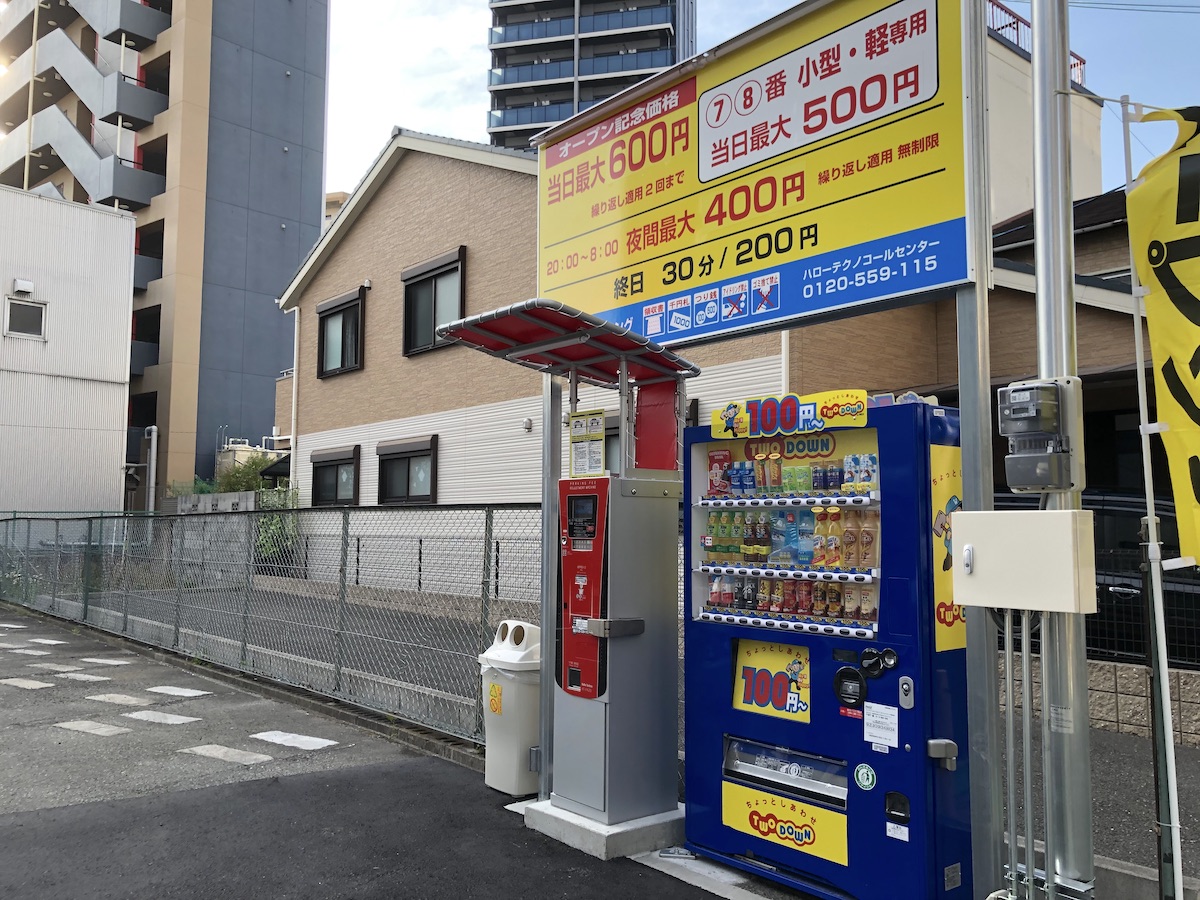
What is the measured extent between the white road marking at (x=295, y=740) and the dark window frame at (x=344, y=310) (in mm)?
11548

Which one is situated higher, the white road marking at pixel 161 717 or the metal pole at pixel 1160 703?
the metal pole at pixel 1160 703

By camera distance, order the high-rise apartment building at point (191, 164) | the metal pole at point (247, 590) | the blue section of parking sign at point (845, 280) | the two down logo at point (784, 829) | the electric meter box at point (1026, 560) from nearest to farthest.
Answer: the electric meter box at point (1026, 560) → the blue section of parking sign at point (845, 280) → the two down logo at point (784, 829) → the metal pole at point (247, 590) → the high-rise apartment building at point (191, 164)

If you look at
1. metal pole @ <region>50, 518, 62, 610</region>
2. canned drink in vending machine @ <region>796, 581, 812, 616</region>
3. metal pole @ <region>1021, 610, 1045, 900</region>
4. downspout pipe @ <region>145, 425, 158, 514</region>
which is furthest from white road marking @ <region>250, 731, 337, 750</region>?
downspout pipe @ <region>145, 425, 158, 514</region>

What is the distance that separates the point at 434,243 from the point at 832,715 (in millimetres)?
13472

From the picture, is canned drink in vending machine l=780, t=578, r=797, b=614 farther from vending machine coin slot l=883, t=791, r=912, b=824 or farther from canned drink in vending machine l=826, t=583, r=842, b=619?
vending machine coin slot l=883, t=791, r=912, b=824

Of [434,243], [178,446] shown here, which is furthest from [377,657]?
[178,446]

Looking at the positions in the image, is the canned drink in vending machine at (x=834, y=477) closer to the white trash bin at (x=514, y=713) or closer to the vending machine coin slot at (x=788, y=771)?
the vending machine coin slot at (x=788, y=771)

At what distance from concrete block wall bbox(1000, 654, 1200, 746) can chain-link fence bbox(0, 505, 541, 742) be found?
3.64 m

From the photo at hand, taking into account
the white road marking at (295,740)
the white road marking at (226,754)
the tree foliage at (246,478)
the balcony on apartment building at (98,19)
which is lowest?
the white road marking at (226,754)

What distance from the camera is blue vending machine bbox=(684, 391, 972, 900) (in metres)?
3.84

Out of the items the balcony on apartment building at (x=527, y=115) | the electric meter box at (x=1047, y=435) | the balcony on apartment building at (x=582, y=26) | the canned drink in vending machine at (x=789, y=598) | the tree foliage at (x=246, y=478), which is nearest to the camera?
the electric meter box at (x=1047, y=435)

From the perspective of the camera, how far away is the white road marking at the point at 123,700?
27.1 feet

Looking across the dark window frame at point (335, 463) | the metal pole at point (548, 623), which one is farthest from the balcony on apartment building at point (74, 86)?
the metal pole at point (548, 623)

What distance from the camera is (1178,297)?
3234 millimetres
